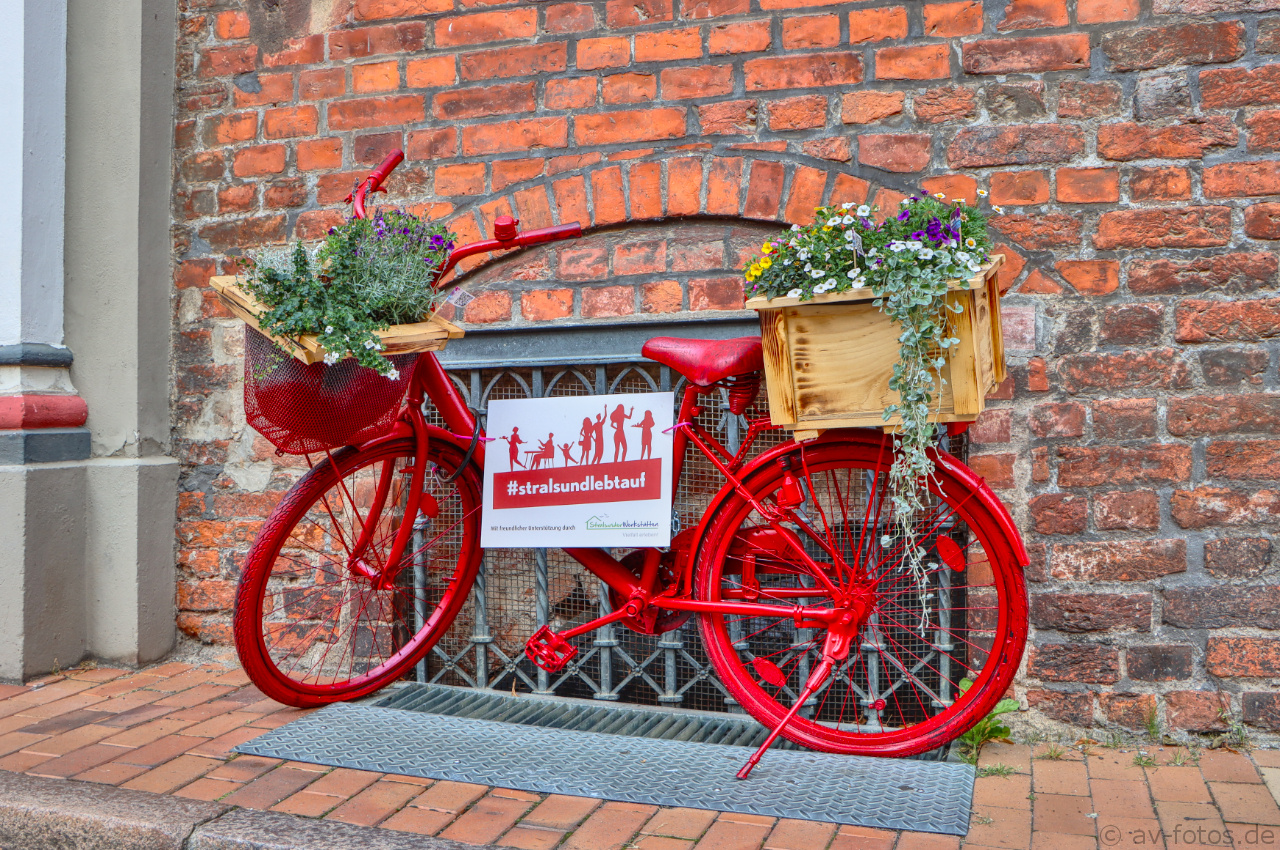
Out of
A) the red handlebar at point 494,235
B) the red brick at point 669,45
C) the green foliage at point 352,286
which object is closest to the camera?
the green foliage at point 352,286

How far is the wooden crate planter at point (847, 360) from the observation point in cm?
231

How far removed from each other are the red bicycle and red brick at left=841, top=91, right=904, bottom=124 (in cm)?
90

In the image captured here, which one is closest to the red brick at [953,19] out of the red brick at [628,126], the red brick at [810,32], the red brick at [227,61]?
the red brick at [810,32]

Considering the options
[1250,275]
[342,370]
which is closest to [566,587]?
[342,370]

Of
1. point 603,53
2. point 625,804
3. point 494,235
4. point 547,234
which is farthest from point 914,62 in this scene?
point 625,804

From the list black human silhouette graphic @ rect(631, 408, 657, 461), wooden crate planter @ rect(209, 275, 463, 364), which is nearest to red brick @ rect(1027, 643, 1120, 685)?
black human silhouette graphic @ rect(631, 408, 657, 461)

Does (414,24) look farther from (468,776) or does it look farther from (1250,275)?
(1250,275)

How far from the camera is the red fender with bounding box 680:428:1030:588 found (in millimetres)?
2449

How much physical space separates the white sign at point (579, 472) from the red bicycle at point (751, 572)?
8cm

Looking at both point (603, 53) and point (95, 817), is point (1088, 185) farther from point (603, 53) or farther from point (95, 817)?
point (95, 817)

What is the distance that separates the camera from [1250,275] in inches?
106

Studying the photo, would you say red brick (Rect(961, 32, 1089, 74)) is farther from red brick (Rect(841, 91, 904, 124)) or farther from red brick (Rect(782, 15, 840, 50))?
red brick (Rect(782, 15, 840, 50))

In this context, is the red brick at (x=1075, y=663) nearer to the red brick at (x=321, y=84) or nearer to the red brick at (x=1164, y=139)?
the red brick at (x=1164, y=139)

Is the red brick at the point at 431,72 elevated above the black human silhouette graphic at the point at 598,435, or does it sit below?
above
